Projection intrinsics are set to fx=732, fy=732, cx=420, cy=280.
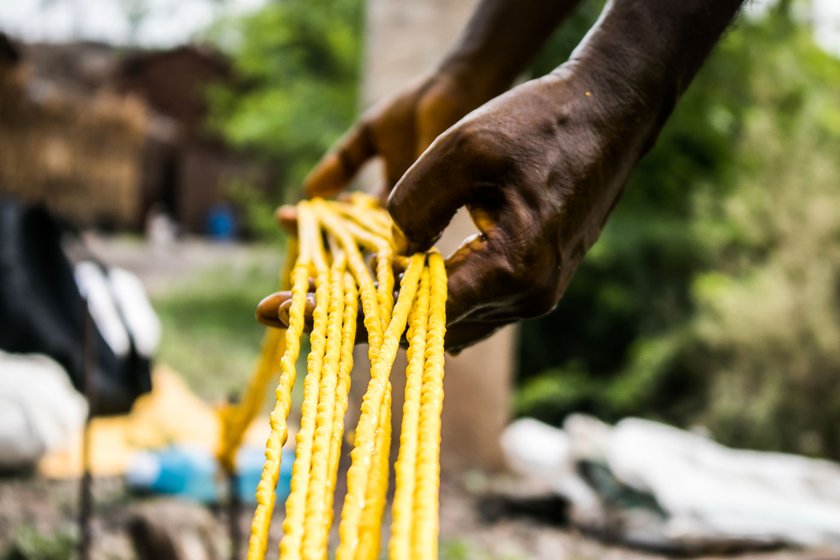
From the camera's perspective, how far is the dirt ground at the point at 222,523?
2.62m

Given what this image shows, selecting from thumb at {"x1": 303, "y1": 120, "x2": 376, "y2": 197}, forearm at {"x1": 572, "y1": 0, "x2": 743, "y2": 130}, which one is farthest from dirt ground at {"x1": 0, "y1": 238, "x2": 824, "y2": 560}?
forearm at {"x1": 572, "y1": 0, "x2": 743, "y2": 130}

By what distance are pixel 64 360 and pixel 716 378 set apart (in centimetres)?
530

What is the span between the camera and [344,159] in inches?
71.5

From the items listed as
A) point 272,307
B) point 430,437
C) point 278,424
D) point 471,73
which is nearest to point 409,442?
point 430,437

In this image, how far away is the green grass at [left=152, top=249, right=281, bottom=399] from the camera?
7.13 metres

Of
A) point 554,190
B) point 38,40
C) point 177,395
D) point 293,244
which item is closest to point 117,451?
point 177,395

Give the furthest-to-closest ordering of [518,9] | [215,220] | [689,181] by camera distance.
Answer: [215,220]
[689,181]
[518,9]

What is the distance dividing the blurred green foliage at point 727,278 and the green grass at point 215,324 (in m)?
2.93

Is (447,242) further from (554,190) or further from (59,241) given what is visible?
(554,190)

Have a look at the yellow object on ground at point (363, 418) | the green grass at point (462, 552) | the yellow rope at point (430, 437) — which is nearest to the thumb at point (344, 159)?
the yellow object on ground at point (363, 418)

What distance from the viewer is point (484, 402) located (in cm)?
416

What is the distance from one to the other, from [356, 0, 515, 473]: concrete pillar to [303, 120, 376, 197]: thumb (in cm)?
182

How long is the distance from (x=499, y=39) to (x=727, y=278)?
5646 mm

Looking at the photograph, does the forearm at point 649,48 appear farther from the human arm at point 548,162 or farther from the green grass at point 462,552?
the green grass at point 462,552
